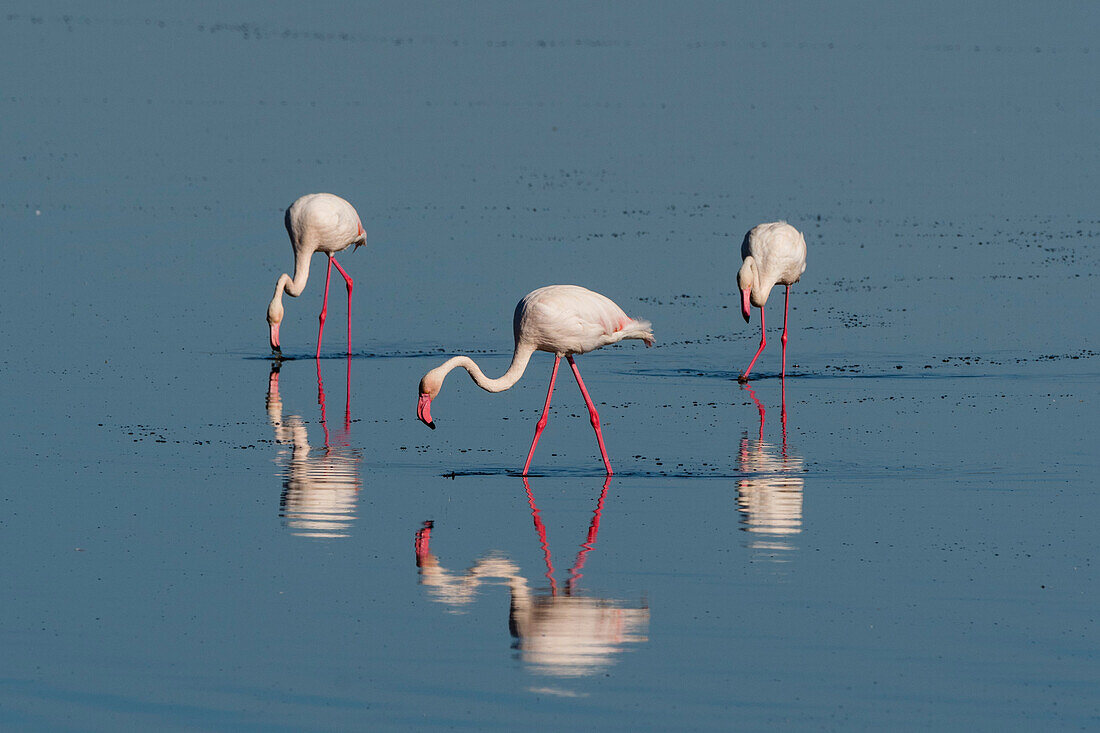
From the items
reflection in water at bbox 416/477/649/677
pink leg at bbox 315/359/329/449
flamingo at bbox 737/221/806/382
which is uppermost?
flamingo at bbox 737/221/806/382

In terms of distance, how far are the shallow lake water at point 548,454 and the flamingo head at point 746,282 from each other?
62 centimetres

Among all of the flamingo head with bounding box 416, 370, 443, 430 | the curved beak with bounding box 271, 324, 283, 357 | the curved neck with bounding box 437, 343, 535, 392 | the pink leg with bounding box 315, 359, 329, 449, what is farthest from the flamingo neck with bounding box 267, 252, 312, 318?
the flamingo head with bounding box 416, 370, 443, 430

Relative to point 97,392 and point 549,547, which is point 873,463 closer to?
point 549,547

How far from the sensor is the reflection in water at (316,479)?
11164 mm

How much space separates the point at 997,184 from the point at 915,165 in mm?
3206

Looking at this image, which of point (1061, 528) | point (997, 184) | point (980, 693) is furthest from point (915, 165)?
point (980, 693)

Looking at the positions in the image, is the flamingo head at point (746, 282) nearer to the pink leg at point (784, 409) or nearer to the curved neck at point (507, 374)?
the pink leg at point (784, 409)

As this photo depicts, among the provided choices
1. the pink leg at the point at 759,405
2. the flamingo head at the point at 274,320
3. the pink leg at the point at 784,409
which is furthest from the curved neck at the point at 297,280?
the pink leg at the point at 784,409

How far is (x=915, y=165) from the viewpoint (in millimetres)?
37031

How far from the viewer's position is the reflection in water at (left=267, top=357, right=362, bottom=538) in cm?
1116

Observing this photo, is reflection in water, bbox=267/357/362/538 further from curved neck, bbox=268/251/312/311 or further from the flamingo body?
curved neck, bbox=268/251/312/311

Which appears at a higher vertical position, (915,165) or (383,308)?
(915,165)

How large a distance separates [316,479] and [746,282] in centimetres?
700

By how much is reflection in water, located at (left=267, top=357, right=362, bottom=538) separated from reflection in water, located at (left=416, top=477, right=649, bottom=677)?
3.09 ft
